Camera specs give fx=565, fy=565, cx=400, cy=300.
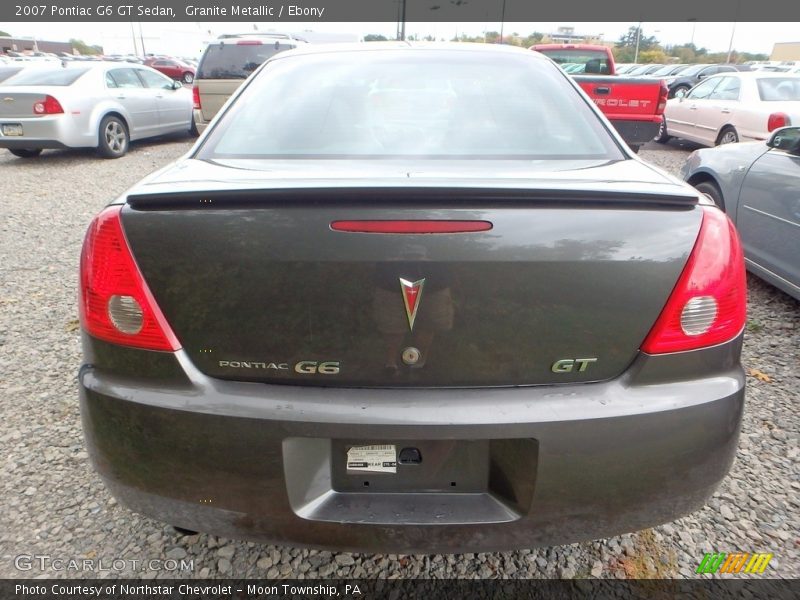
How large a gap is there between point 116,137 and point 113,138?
0.08 meters

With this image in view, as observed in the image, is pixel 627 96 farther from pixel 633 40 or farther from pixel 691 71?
pixel 633 40

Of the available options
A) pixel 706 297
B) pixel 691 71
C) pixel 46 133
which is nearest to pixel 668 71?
pixel 691 71

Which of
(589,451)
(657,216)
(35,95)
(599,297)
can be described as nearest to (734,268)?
(657,216)

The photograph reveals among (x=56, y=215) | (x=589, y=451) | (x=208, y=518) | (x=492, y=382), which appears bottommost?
(x=56, y=215)

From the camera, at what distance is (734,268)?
4.80 feet

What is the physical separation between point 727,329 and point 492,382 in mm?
650

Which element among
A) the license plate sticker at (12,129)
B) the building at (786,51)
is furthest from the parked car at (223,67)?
the building at (786,51)

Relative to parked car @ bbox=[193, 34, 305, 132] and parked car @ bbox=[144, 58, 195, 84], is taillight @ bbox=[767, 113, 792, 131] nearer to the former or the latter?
parked car @ bbox=[193, 34, 305, 132]

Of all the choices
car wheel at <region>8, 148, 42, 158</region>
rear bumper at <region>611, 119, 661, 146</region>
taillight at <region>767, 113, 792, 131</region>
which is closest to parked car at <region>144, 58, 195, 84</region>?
car wheel at <region>8, 148, 42, 158</region>
